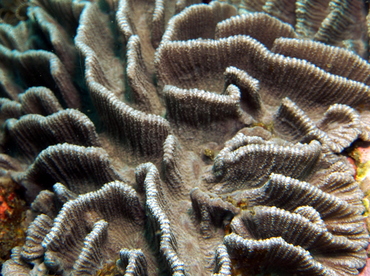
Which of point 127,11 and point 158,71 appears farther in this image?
point 127,11

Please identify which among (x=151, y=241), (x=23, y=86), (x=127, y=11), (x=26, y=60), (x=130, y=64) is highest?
(x=127, y=11)

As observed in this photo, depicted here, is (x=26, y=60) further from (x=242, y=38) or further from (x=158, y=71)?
(x=242, y=38)

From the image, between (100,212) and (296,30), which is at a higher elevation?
(296,30)

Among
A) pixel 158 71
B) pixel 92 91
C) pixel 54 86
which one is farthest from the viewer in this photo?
pixel 54 86

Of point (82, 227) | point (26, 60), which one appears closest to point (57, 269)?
point (82, 227)

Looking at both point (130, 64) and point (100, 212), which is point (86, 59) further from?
point (100, 212)

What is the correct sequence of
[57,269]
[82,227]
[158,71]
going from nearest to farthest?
1. [57,269]
2. [82,227]
3. [158,71]
